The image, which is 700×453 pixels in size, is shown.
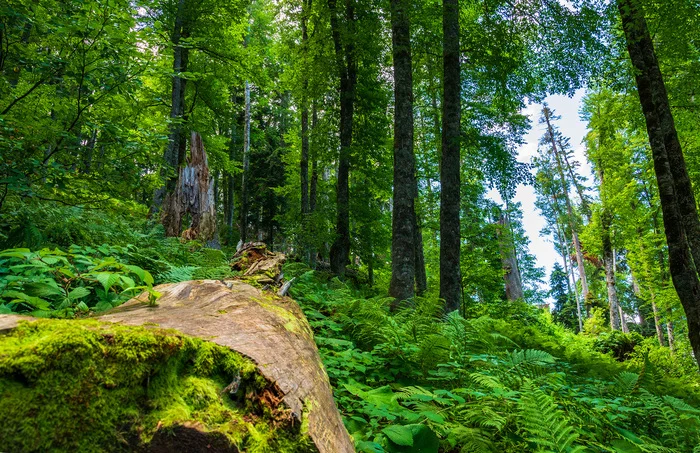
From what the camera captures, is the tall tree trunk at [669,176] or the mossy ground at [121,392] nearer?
the mossy ground at [121,392]

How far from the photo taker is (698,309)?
602cm

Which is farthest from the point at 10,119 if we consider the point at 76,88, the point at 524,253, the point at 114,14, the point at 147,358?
the point at 524,253

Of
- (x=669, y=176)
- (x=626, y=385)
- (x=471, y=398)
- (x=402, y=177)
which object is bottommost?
(x=626, y=385)

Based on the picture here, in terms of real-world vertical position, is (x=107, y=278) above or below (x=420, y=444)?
above

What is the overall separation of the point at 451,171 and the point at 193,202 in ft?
21.0

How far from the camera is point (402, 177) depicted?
7680 millimetres

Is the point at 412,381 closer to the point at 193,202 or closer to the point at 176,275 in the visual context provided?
the point at 176,275

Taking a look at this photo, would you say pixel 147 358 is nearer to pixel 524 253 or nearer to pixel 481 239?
pixel 481 239

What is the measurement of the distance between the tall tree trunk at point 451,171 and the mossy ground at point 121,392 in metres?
6.18

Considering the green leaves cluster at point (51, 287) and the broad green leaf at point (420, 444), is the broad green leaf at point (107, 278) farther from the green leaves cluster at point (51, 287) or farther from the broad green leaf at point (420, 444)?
the broad green leaf at point (420, 444)

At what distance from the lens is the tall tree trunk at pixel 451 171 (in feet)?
23.8

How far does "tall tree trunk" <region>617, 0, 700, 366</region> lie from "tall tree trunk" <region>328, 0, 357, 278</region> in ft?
22.1

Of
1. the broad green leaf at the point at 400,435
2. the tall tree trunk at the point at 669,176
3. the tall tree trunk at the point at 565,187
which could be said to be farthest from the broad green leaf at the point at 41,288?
the tall tree trunk at the point at 565,187

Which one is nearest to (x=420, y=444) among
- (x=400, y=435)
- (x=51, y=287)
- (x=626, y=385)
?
(x=400, y=435)
